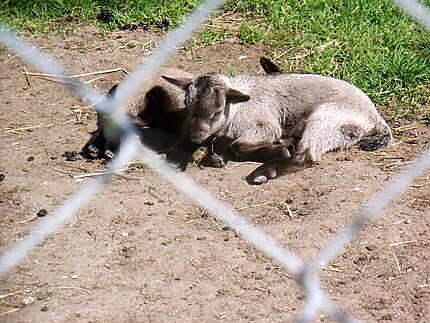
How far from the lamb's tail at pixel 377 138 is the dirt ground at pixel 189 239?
6 centimetres

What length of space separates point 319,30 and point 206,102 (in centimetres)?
152

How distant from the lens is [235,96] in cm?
473

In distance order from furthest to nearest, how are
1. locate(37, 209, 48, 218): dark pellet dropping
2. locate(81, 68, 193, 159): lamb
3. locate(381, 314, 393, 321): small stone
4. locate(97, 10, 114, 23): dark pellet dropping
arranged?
locate(97, 10, 114, 23): dark pellet dropping, locate(81, 68, 193, 159): lamb, locate(37, 209, 48, 218): dark pellet dropping, locate(381, 314, 393, 321): small stone

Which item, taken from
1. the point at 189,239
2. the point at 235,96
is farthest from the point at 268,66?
the point at 189,239

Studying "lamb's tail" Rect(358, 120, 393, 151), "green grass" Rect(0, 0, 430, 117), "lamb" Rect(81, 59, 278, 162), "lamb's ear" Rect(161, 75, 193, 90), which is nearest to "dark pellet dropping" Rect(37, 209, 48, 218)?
"lamb" Rect(81, 59, 278, 162)

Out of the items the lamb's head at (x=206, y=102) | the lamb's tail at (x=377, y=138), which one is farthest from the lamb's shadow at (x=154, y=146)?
the lamb's tail at (x=377, y=138)

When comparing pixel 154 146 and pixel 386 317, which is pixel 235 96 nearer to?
pixel 154 146

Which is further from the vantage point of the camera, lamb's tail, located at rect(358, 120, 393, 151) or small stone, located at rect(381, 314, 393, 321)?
lamb's tail, located at rect(358, 120, 393, 151)

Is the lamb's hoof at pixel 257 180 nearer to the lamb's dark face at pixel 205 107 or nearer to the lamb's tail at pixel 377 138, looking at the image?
the lamb's dark face at pixel 205 107

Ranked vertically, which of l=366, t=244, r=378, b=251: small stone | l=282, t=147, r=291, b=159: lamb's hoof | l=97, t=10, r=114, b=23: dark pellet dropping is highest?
l=366, t=244, r=378, b=251: small stone

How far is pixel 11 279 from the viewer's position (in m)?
3.49

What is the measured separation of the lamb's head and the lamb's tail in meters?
0.67

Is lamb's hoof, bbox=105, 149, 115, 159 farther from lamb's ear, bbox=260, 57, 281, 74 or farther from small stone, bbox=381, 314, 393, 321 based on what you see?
small stone, bbox=381, 314, 393, 321

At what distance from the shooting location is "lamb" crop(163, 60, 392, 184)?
4.64 m
